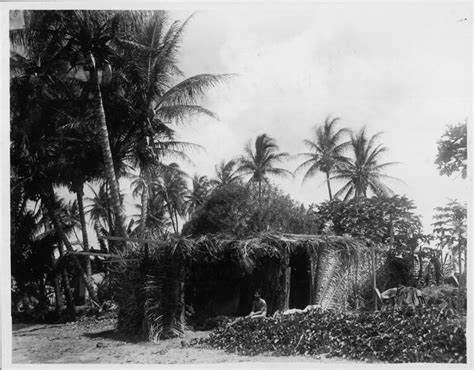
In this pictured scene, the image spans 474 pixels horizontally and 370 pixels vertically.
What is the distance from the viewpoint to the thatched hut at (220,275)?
12055 millimetres

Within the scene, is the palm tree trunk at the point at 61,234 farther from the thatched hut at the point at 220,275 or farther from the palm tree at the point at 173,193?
the palm tree at the point at 173,193

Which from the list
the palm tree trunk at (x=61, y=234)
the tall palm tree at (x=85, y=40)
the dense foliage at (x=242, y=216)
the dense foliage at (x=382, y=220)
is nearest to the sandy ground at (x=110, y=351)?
the tall palm tree at (x=85, y=40)

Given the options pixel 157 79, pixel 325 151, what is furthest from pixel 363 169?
pixel 157 79

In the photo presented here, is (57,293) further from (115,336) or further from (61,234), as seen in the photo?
(115,336)

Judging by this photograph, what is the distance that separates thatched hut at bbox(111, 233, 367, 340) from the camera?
12.1 m

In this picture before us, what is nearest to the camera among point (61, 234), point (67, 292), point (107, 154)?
point (107, 154)

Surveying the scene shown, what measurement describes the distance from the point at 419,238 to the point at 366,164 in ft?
31.8

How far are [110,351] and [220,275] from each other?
4.68 m

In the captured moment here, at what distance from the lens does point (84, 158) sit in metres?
19.0

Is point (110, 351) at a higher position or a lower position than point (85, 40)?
lower

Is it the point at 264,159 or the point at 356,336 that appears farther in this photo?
the point at 264,159

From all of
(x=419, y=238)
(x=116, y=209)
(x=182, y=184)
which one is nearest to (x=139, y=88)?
(x=116, y=209)

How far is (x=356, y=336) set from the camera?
9.13 m

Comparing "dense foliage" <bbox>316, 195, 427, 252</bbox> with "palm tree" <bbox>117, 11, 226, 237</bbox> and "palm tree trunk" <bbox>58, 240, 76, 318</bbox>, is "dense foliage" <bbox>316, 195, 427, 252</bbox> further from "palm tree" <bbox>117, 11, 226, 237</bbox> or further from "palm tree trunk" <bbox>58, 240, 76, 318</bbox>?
"palm tree trunk" <bbox>58, 240, 76, 318</bbox>
